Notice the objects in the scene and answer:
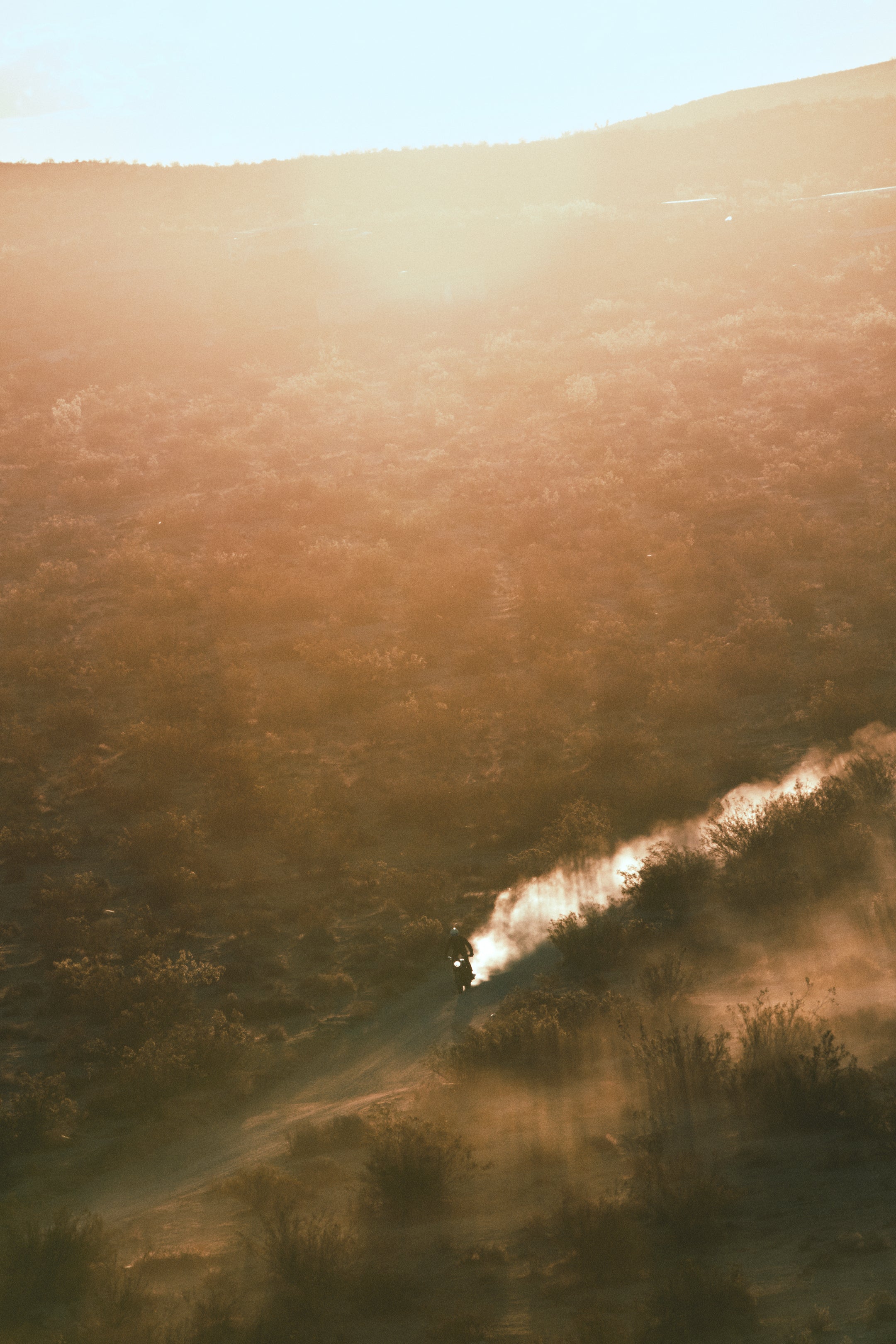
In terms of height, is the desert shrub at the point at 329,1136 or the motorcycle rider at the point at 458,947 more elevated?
the motorcycle rider at the point at 458,947

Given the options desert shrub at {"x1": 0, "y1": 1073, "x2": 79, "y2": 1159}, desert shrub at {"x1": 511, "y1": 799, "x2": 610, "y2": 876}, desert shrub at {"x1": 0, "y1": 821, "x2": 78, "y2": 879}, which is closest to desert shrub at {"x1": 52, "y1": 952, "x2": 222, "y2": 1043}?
desert shrub at {"x1": 0, "y1": 1073, "x2": 79, "y2": 1159}

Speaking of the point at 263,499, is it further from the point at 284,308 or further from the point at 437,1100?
the point at 437,1100

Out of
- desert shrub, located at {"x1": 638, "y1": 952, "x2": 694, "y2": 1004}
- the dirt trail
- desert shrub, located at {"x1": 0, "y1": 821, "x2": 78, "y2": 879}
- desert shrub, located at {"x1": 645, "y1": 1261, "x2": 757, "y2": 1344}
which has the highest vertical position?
desert shrub, located at {"x1": 0, "y1": 821, "x2": 78, "y2": 879}

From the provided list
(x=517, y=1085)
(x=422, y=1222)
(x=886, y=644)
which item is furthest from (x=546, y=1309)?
(x=886, y=644)

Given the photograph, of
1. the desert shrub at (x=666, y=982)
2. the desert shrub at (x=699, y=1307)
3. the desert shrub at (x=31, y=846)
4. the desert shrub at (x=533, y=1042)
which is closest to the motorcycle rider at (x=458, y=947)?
the desert shrub at (x=533, y=1042)

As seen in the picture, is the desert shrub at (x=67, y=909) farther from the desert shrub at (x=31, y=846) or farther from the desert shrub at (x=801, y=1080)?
the desert shrub at (x=801, y=1080)

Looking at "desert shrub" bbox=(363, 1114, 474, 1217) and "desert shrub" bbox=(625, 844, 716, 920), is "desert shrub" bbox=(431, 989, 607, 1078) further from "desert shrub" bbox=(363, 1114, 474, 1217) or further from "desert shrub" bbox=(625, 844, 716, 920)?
"desert shrub" bbox=(625, 844, 716, 920)
